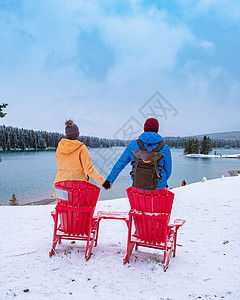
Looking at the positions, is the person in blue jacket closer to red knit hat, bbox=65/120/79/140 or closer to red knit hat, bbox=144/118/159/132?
red knit hat, bbox=144/118/159/132

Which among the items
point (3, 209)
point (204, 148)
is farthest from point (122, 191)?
point (204, 148)

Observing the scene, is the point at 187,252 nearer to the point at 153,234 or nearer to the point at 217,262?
the point at 217,262

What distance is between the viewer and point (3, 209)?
773cm

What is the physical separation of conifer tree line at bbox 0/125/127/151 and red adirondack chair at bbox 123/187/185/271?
7878 centimetres

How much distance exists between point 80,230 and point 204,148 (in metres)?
92.2

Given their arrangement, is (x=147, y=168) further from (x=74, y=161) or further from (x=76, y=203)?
(x=76, y=203)

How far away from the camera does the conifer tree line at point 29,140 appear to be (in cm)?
9044

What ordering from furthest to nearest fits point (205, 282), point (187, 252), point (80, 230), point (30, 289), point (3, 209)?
point (3, 209)
point (187, 252)
point (80, 230)
point (205, 282)
point (30, 289)

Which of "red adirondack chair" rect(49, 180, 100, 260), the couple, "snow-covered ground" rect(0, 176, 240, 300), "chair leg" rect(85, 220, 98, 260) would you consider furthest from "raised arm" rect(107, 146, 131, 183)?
"snow-covered ground" rect(0, 176, 240, 300)

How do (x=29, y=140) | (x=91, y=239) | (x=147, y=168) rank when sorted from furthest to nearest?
(x=29, y=140) < (x=91, y=239) < (x=147, y=168)

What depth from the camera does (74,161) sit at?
366 centimetres

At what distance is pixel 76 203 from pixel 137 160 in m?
1.25

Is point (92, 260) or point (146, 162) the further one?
point (92, 260)

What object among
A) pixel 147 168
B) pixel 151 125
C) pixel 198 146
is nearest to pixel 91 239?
pixel 147 168
